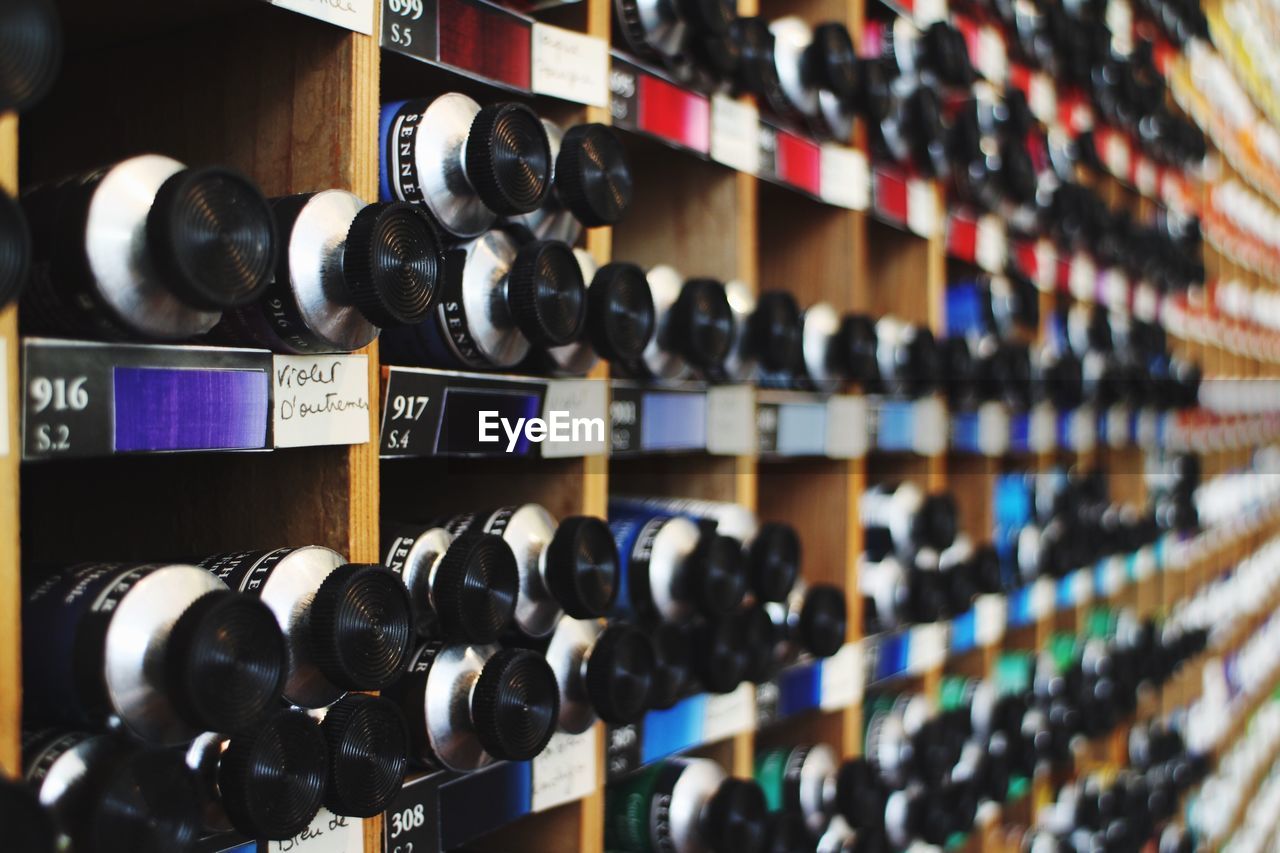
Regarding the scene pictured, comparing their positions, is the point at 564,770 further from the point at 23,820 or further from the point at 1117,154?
the point at 1117,154

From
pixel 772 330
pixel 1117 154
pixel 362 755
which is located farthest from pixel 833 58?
pixel 1117 154

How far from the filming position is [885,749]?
144 cm

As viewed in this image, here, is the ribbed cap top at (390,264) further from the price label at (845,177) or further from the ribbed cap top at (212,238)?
the price label at (845,177)

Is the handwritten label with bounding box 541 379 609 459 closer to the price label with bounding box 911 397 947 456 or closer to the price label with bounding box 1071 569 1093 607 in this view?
the price label with bounding box 911 397 947 456

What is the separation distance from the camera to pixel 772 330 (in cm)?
112

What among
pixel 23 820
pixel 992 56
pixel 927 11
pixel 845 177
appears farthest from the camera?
pixel 992 56

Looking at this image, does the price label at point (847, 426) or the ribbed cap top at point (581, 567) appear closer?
the ribbed cap top at point (581, 567)

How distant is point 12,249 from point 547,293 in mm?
373

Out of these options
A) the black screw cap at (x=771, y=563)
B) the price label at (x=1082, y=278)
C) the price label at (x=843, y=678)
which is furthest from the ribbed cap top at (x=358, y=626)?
the price label at (x=1082, y=278)

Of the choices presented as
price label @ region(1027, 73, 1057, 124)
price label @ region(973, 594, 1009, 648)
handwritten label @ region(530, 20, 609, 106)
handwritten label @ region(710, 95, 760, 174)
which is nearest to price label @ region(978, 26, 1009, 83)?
price label @ region(1027, 73, 1057, 124)

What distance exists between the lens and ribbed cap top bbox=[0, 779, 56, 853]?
482mm

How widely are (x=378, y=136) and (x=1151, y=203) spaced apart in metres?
1.99

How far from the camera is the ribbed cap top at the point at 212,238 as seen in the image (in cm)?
56

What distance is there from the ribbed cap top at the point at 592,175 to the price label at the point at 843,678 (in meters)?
0.64
